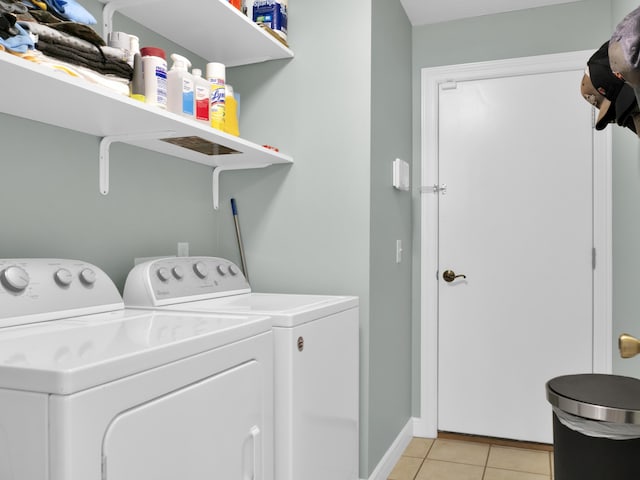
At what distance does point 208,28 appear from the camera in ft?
6.73

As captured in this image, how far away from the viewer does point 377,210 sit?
2.34 metres

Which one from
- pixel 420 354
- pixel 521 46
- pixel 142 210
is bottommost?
pixel 420 354

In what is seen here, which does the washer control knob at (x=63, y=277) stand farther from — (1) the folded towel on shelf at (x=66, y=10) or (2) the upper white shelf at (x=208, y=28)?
(2) the upper white shelf at (x=208, y=28)

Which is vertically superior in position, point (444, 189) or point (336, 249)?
point (444, 189)

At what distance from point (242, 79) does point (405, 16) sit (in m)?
1.06

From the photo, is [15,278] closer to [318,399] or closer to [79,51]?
[79,51]

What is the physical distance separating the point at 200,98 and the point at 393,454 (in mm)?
1898

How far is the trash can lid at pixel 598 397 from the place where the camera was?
1461 mm

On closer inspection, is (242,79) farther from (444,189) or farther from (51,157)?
(444,189)

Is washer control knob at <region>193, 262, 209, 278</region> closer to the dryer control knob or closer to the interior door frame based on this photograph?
the dryer control knob

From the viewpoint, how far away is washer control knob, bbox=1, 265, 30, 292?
4.30 feet

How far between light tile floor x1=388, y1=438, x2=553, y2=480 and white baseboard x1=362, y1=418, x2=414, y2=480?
0.03 metres

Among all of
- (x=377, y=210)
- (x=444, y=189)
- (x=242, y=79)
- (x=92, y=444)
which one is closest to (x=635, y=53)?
(x=92, y=444)

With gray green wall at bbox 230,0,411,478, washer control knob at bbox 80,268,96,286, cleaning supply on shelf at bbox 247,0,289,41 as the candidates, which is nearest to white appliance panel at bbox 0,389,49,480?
washer control knob at bbox 80,268,96,286
